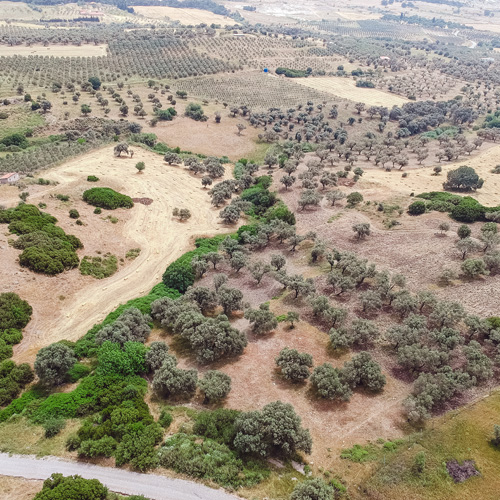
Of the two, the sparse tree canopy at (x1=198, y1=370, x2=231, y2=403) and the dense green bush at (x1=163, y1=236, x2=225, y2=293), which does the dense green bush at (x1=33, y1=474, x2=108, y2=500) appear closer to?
the sparse tree canopy at (x1=198, y1=370, x2=231, y2=403)

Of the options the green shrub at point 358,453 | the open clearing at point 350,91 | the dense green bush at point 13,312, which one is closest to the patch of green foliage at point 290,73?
the open clearing at point 350,91

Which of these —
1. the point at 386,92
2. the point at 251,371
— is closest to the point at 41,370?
the point at 251,371

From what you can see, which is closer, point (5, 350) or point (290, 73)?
point (5, 350)

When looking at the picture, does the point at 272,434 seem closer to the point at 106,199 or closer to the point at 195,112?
the point at 106,199

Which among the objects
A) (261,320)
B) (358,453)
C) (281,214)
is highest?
(358,453)

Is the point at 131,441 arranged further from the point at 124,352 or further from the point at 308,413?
the point at 308,413

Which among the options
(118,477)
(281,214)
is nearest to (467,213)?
(281,214)

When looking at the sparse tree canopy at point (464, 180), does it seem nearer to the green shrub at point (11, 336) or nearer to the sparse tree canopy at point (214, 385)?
the sparse tree canopy at point (214, 385)
